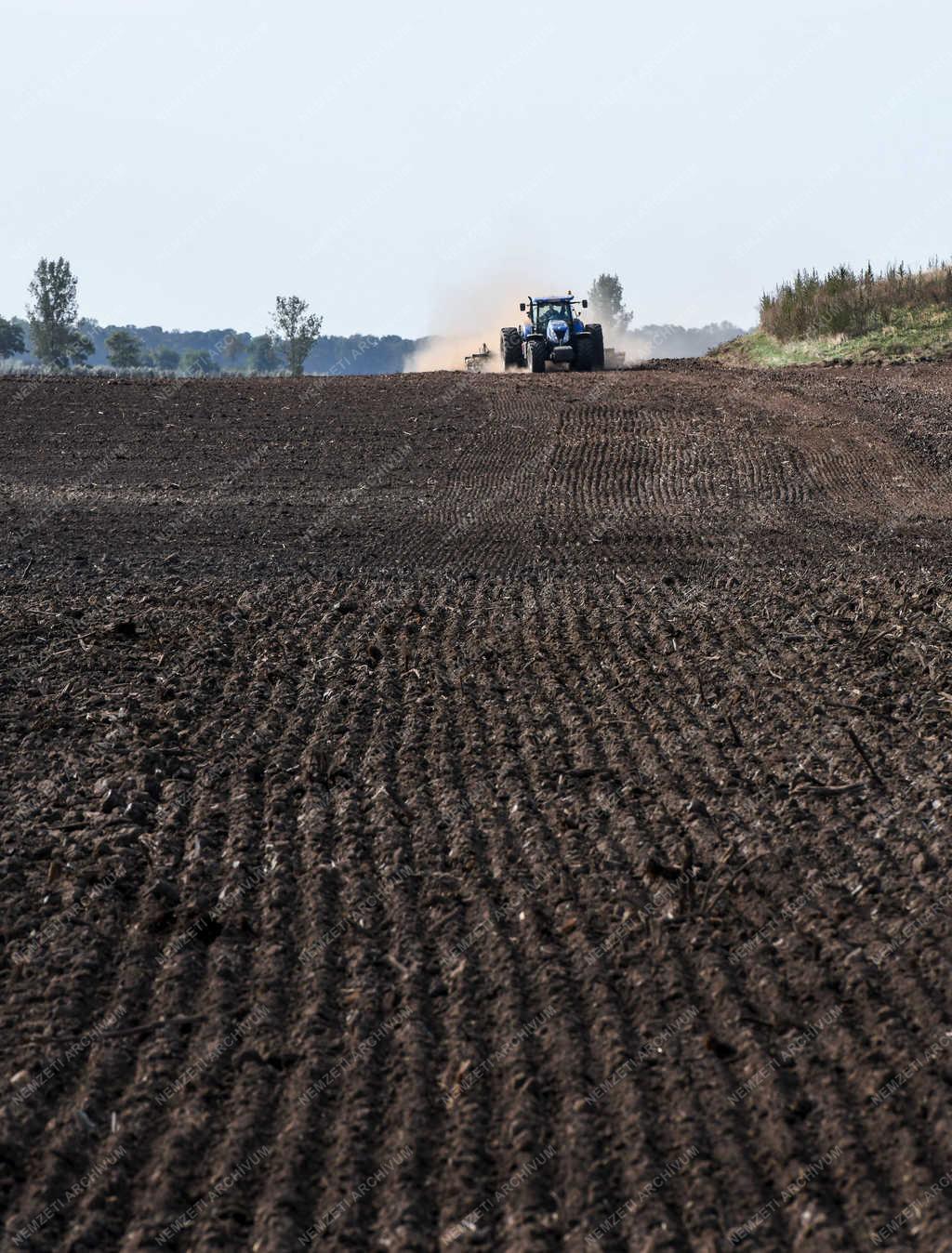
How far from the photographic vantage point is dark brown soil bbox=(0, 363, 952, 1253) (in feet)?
13.7

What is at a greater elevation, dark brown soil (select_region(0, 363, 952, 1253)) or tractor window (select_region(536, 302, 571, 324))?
tractor window (select_region(536, 302, 571, 324))

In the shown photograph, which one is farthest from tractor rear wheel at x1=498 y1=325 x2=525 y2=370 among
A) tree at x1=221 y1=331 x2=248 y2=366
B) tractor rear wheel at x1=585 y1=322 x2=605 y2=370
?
tree at x1=221 y1=331 x2=248 y2=366

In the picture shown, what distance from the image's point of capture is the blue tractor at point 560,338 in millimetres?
33219

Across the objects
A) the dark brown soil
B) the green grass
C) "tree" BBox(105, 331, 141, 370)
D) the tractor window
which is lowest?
the dark brown soil

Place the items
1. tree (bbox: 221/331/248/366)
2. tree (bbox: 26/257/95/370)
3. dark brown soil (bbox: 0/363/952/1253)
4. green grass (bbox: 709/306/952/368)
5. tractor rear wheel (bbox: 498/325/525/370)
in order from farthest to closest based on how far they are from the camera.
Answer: tree (bbox: 221/331/248/366) < tree (bbox: 26/257/95/370) < tractor rear wheel (bbox: 498/325/525/370) < green grass (bbox: 709/306/952/368) < dark brown soil (bbox: 0/363/952/1253)

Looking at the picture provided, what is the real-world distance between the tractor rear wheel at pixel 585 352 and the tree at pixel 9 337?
65126 mm

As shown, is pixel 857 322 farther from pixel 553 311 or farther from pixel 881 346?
pixel 553 311

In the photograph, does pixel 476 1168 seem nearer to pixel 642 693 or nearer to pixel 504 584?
pixel 642 693

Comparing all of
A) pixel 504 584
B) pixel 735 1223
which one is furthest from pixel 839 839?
pixel 504 584

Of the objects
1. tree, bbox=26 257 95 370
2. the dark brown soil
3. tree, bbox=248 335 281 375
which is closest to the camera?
the dark brown soil

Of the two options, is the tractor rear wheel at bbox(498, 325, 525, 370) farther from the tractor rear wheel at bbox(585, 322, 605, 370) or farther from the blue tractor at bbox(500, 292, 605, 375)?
the tractor rear wheel at bbox(585, 322, 605, 370)

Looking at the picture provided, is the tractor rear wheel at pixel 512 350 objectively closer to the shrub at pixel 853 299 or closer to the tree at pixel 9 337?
the shrub at pixel 853 299

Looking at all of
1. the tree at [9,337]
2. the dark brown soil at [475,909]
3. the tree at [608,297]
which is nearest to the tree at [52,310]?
the tree at [9,337]

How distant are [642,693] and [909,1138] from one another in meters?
4.75
